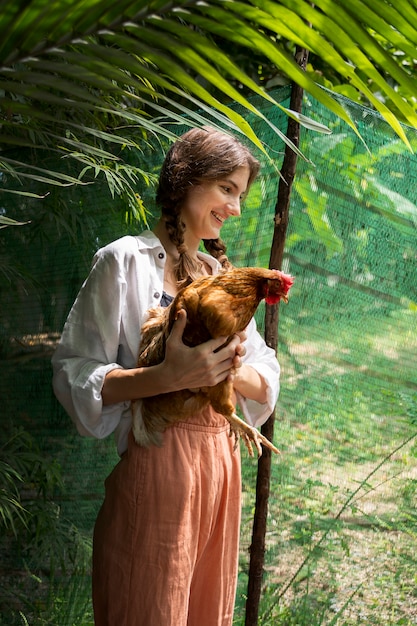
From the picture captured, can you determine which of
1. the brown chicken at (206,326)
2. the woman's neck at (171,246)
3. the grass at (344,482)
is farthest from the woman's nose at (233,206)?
the grass at (344,482)

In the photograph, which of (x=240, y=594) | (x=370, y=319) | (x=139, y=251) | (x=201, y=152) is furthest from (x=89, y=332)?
(x=240, y=594)

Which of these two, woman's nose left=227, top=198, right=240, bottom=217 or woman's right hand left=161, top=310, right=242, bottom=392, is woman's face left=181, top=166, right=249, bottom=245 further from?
woman's right hand left=161, top=310, right=242, bottom=392

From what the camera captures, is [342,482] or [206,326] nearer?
[206,326]

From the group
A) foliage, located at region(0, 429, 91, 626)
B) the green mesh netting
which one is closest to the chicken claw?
the green mesh netting

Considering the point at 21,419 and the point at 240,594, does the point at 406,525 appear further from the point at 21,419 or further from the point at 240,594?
the point at 21,419

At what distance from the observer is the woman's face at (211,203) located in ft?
5.73

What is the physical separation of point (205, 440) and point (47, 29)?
1240 mm

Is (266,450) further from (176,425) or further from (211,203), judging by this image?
(211,203)

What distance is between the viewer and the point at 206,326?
1468mm

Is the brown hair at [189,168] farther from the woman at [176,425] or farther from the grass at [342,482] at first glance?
the grass at [342,482]

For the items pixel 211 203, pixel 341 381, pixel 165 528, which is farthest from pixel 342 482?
pixel 211 203

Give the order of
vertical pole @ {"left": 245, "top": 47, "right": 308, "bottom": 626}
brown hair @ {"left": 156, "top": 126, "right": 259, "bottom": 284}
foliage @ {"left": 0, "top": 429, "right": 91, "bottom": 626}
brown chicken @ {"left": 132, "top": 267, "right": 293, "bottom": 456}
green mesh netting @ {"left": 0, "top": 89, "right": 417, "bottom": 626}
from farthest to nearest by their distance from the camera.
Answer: foliage @ {"left": 0, "top": 429, "right": 91, "bottom": 626} < green mesh netting @ {"left": 0, "top": 89, "right": 417, "bottom": 626} < vertical pole @ {"left": 245, "top": 47, "right": 308, "bottom": 626} < brown hair @ {"left": 156, "top": 126, "right": 259, "bottom": 284} < brown chicken @ {"left": 132, "top": 267, "right": 293, "bottom": 456}

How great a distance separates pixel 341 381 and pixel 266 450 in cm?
30

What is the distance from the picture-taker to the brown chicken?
1430 mm
